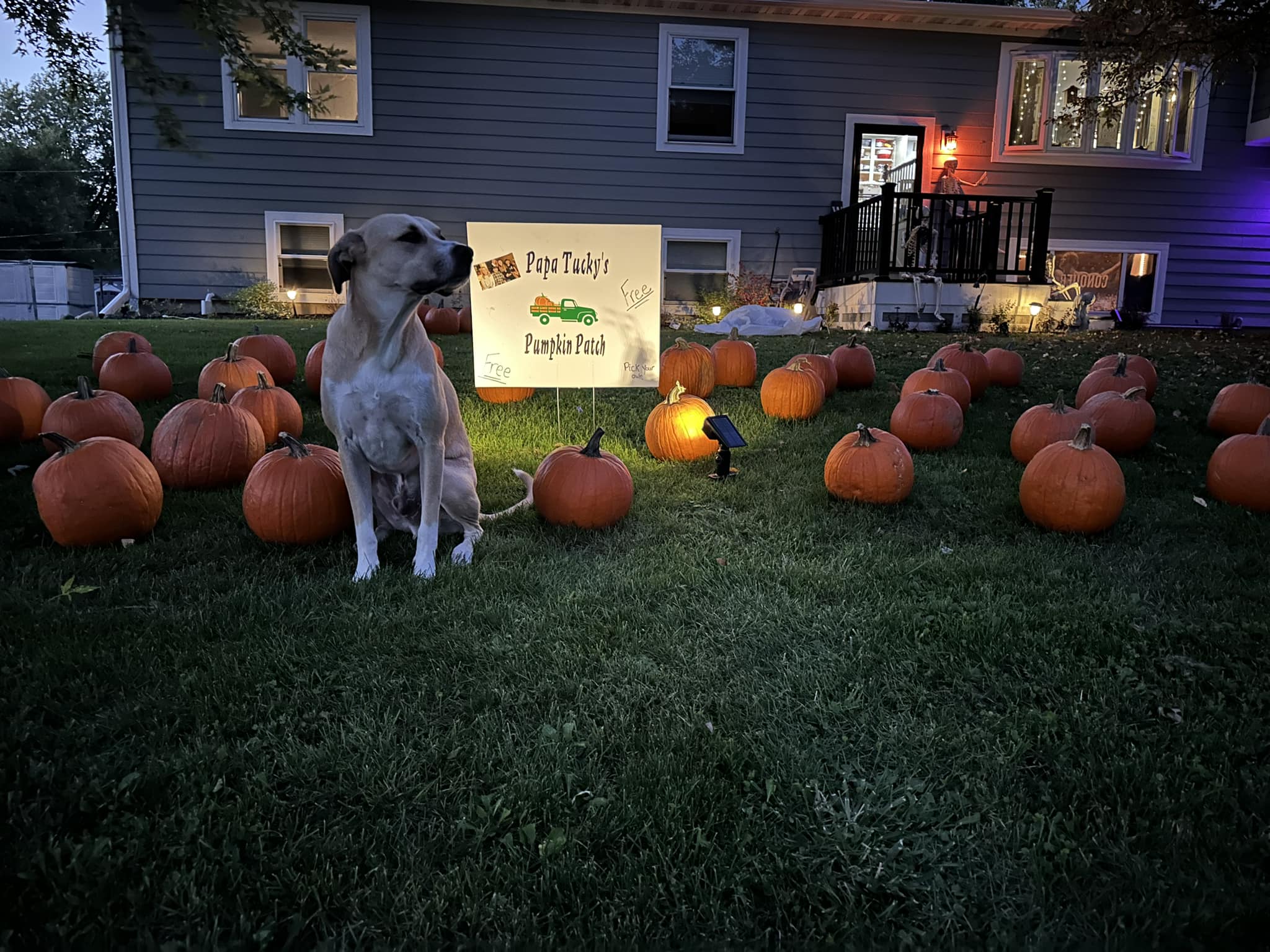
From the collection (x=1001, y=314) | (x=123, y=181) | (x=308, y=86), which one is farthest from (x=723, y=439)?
(x=123, y=181)

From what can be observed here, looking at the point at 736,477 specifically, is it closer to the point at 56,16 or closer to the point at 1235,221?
the point at 56,16

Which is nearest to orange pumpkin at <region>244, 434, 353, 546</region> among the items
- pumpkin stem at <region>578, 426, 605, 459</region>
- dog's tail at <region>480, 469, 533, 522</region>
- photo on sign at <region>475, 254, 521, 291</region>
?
dog's tail at <region>480, 469, 533, 522</region>

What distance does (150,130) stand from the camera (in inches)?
443

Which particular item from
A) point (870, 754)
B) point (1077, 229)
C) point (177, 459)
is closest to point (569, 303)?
point (177, 459)

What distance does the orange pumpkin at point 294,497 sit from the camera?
3.05 meters

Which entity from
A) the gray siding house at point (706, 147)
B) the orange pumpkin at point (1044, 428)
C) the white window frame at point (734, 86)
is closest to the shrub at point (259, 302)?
the gray siding house at point (706, 147)

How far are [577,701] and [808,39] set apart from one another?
12.9 m

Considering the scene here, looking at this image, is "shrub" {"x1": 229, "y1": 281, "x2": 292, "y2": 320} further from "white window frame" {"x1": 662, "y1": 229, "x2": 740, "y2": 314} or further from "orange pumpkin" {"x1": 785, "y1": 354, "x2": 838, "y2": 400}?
"orange pumpkin" {"x1": 785, "y1": 354, "x2": 838, "y2": 400}

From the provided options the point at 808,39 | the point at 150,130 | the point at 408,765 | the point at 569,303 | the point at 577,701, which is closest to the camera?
the point at 408,765

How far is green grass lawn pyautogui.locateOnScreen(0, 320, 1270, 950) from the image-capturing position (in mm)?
1372

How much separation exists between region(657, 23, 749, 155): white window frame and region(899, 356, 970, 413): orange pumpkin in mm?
8384

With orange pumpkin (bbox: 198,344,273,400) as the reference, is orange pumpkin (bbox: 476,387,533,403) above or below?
below

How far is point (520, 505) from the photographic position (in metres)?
3.55

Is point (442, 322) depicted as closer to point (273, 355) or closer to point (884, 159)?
point (273, 355)
